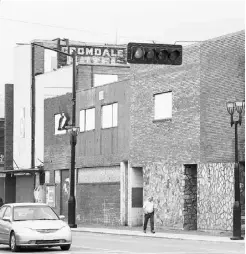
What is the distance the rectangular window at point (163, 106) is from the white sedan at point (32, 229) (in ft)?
59.5

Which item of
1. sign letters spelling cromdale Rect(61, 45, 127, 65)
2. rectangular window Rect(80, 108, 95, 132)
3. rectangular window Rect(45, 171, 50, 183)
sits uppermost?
sign letters spelling cromdale Rect(61, 45, 127, 65)

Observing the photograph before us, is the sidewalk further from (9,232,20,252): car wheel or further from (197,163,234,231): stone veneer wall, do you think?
(9,232,20,252): car wheel

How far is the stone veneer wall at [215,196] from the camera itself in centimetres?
3991

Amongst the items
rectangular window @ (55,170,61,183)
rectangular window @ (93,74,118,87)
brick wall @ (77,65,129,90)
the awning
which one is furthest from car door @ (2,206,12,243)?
the awning

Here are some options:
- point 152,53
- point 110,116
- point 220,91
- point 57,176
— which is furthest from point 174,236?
point 57,176

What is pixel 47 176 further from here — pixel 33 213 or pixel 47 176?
pixel 33 213

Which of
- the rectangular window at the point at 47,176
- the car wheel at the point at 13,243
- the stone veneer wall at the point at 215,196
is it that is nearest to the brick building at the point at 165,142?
the stone veneer wall at the point at 215,196

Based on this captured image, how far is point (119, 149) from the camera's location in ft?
162

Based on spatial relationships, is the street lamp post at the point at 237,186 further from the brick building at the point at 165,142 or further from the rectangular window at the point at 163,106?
the rectangular window at the point at 163,106

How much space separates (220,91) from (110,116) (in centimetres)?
1069

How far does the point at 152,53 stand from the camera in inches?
882

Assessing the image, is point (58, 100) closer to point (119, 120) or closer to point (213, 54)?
point (119, 120)

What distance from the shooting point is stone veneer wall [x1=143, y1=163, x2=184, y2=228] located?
4322 cm

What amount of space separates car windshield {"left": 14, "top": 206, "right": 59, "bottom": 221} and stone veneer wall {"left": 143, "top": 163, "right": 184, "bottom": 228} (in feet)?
53.0
